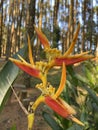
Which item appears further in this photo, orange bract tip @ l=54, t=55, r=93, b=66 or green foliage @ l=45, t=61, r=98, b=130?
green foliage @ l=45, t=61, r=98, b=130

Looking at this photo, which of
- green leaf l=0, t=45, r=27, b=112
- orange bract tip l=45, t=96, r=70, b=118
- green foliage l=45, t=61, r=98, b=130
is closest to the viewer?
orange bract tip l=45, t=96, r=70, b=118

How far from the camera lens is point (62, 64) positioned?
1206 millimetres

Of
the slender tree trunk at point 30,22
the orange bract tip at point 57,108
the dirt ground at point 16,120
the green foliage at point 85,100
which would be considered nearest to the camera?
the orange bract tip at point 57,108

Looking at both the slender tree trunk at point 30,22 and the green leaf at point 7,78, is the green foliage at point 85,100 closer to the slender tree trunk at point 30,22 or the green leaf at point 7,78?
the green leaf at point 7,78

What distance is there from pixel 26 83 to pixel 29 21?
1694 millimetres

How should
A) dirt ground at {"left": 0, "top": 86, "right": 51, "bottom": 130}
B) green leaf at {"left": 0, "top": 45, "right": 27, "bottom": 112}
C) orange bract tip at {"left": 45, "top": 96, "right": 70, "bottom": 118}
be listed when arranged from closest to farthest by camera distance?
→ orange bract tip at {"left": 45, "top": 96, "right": 70, "bottom": 118}, green leaf at {"left": 0, "top": 45, "right": 27, "bottom": 112}, dirt ground at {"left": 0, "top": 86, "right": 51, "bottom": 130}

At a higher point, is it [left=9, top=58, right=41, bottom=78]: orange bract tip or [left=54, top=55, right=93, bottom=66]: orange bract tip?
[left=54, top=55, right=93, bottom=66]: orange bract tip

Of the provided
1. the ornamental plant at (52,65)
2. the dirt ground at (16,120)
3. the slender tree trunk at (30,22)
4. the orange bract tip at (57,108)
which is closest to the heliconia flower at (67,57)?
the ornamental plant at (52,65)

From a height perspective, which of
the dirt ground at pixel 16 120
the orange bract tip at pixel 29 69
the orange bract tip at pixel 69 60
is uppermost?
the orange bract tip at pixel 69 60

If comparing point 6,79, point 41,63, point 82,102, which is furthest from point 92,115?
point 41,63

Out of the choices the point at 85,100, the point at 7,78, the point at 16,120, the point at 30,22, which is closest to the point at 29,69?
the point at 7,78

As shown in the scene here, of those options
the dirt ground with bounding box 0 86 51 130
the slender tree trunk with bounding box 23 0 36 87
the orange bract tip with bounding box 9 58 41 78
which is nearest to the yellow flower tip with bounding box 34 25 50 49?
the orange bract tip with bounding box 9 58 41 78

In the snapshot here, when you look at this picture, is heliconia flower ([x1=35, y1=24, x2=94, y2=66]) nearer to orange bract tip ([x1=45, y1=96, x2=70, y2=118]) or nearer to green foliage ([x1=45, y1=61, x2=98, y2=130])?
orange bract tip ([x1=45, y1=96, x2=70, y2=118])

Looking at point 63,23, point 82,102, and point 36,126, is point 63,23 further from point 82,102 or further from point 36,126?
point 82,102
